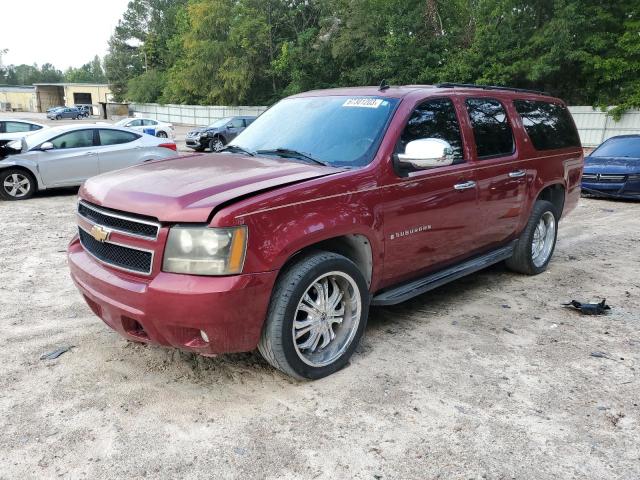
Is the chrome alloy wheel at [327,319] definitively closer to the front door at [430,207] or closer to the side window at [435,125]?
the front door at [430,207]

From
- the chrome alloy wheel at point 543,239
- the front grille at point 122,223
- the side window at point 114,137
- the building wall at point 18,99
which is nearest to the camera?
the front grille at point 122,223

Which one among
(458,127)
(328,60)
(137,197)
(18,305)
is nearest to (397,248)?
(458,127)

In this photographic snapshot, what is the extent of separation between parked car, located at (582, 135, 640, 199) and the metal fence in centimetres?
1443

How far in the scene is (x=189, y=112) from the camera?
51125mm

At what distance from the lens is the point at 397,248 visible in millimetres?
3842

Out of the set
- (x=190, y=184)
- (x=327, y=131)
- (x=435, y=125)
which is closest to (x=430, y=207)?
(x=435, y=125)

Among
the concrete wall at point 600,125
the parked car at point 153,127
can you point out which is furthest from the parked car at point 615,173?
the parked car at point 153,127

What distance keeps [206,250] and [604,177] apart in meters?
10.4

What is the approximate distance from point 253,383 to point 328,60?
130ft

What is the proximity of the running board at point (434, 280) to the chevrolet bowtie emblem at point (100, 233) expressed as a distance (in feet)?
6.05

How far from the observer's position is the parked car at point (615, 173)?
35.0 feet

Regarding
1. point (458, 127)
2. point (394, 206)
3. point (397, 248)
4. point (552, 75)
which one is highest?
point (552, 75)

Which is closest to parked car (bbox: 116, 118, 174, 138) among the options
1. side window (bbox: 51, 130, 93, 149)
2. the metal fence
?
the metal fence

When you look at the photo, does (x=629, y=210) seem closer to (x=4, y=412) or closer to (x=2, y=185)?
(x=4, y=412)
